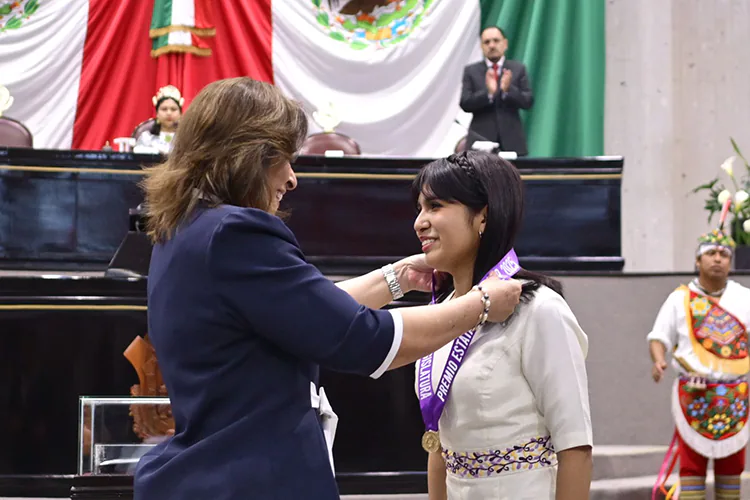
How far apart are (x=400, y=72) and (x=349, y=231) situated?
3.31 m

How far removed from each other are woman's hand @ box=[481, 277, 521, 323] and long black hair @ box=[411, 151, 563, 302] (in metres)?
0.15

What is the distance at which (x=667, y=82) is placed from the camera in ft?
30.1

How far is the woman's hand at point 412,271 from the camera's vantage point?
2316 millimetres

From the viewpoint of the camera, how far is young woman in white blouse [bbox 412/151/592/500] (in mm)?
1999

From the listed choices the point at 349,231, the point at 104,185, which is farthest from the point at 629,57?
the point at 104,185

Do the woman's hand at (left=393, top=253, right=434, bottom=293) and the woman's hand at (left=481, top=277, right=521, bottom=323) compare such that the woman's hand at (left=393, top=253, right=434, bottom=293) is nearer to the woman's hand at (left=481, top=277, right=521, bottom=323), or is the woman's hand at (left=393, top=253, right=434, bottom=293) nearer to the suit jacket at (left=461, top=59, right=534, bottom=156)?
the woman's hand at (left=481, top=277, right=521, bottom=323)

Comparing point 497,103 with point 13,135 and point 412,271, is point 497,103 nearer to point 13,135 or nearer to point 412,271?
point 13,135

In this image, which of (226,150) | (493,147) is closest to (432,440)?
(226,150)

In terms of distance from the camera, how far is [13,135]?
22.3 feet

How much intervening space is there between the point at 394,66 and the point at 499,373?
726 centimetres

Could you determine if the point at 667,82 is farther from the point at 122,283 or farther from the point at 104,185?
the point at 122,283

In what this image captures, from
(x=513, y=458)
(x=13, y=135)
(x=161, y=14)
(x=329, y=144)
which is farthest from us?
(x=161, y=14)

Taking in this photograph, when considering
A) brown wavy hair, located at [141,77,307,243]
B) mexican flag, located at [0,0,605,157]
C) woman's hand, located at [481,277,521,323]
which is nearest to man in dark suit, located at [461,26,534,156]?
mexican flag, located at [0,0,605,157]

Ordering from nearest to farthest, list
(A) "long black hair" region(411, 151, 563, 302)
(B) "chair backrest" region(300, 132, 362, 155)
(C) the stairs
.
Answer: (A) "long black hair" region(411, 151, 563, 302), (C) the stairs, (B) "chair backrest" region(300, 132, 362, 155)
